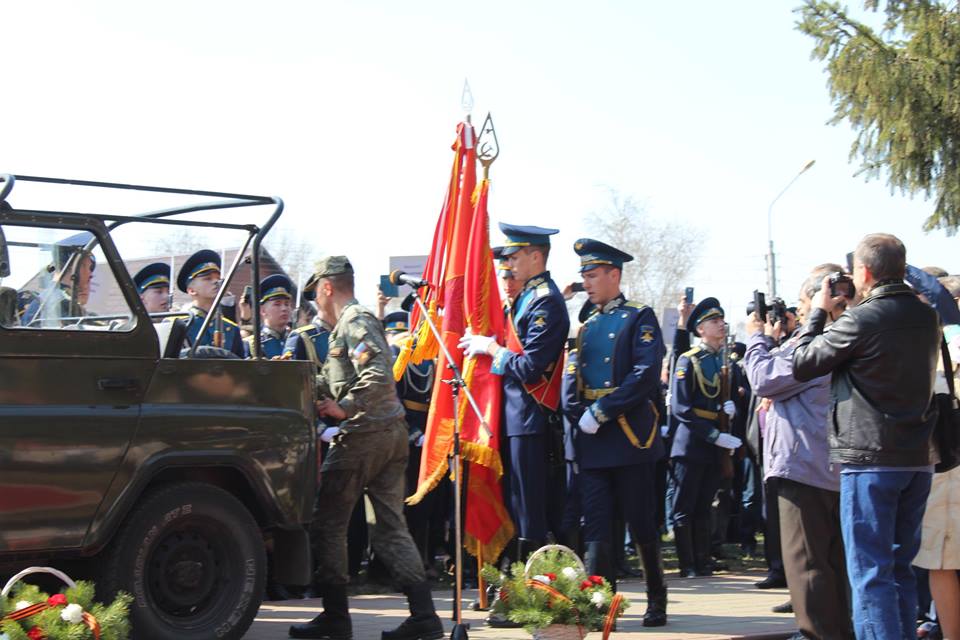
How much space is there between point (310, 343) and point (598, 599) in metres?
3.56

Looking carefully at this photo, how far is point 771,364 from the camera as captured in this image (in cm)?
766

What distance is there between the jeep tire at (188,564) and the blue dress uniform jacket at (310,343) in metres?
2.60

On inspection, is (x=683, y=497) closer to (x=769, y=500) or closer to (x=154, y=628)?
(x=769, y=500)

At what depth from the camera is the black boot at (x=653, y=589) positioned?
334 inches

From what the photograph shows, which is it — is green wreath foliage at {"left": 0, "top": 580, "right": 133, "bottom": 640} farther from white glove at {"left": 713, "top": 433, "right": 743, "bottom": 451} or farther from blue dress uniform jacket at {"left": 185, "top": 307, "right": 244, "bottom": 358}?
white glove at {"left": 713, "top": 433, "right": 743, "bottom": 451}

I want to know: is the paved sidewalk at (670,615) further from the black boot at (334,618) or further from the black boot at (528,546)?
the black boot at (528,546)

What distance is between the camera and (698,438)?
40.2 feet

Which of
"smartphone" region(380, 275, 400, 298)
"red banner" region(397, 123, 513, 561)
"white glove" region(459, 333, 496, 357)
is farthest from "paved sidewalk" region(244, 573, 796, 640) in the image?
"smartphone" region(380, 275, 400, 298)

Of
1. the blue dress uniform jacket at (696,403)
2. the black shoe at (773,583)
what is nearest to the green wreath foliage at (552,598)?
the black shoe at (773,583)

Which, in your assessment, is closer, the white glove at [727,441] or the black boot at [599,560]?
the black boot at [599,560]

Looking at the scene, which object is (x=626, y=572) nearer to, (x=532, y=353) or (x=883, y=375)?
(x=532, y=353)

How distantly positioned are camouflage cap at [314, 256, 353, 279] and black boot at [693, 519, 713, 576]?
5547 mm

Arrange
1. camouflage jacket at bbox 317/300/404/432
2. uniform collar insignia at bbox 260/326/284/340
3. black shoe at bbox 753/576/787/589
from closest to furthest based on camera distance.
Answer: camouflage jacket at bbox 317/300/404/432
uniform collar insignia at bbox 260/326/284/340
black shoe at bbox 753/576/787/589

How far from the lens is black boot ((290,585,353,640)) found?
782 cm
